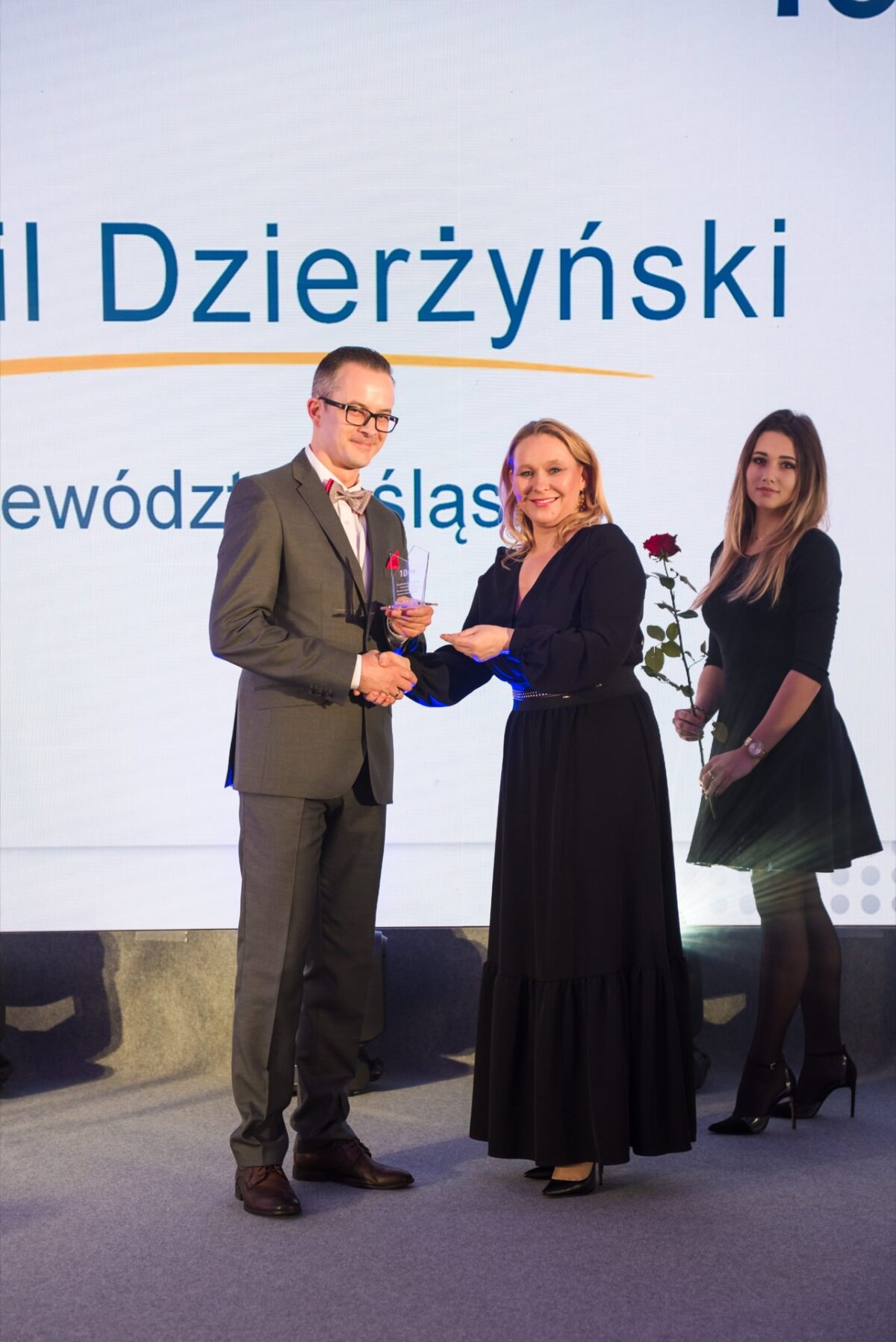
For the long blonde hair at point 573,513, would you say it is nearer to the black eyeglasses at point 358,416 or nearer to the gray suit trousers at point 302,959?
the black eyeglasses at point 358,416

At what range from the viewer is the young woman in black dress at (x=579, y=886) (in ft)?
9.56

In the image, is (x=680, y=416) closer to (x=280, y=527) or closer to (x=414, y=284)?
(x=414, y=284)

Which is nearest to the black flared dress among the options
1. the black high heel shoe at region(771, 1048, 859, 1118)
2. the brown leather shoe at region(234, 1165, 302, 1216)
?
the black high heel shoe at region(771, 1048, 859, 1118)

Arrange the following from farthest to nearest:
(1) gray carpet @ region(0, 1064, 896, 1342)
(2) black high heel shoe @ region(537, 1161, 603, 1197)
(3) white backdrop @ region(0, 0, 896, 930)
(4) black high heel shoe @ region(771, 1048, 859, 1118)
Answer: (3) white backdrop @ region(0, 0, 896, 930) → (4) black high heel shoe @ region(771, 1048, 859, 1118) → (2) black high heel shoe @ region(537, 1161, 603, 1197) → (1) gray carpet @ region(0, 1064, 896, 1342)

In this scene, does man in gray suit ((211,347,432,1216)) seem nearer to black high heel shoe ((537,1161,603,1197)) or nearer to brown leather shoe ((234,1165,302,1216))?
brown leather shoe ((234,1165,302,1216))

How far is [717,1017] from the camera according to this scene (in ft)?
13.9

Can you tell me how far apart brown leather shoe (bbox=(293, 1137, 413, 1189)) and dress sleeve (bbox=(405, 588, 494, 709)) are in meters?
1.00

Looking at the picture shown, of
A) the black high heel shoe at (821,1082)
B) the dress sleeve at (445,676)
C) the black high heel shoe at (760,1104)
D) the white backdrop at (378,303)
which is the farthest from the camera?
the white backdrop at (378,303)

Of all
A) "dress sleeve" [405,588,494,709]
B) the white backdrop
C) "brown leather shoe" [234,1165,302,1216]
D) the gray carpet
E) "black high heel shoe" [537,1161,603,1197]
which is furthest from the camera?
the white backdrop

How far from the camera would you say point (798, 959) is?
3596mm

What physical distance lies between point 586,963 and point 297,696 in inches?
32.5

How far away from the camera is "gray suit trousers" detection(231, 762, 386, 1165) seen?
2.88 m

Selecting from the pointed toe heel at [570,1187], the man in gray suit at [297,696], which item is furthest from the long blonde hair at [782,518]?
the pointed toe heel at [570,1187]

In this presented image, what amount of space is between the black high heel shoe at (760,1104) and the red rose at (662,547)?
1.33m
